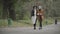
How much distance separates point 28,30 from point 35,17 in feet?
0.44

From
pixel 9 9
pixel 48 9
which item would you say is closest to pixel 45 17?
pixel 48 9

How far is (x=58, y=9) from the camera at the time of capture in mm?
4043

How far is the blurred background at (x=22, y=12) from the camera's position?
13.2 feet

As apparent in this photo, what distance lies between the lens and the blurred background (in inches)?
159

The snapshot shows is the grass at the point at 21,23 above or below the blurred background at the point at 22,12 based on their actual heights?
below

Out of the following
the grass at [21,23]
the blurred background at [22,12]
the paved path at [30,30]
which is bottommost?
the paved path at [30,30]

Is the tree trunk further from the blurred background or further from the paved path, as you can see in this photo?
the paved path

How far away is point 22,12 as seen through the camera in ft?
13.3

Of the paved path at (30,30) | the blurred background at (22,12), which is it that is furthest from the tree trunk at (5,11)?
the paved path at (30,30)

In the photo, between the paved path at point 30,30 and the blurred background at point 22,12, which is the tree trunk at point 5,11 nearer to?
the blurred background at point 22,12

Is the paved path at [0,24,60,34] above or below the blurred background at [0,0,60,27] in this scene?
below

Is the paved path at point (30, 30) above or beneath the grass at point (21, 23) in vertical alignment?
beneath

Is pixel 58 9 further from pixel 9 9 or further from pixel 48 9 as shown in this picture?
pixel 9 9

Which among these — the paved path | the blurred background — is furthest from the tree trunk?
the paved path
